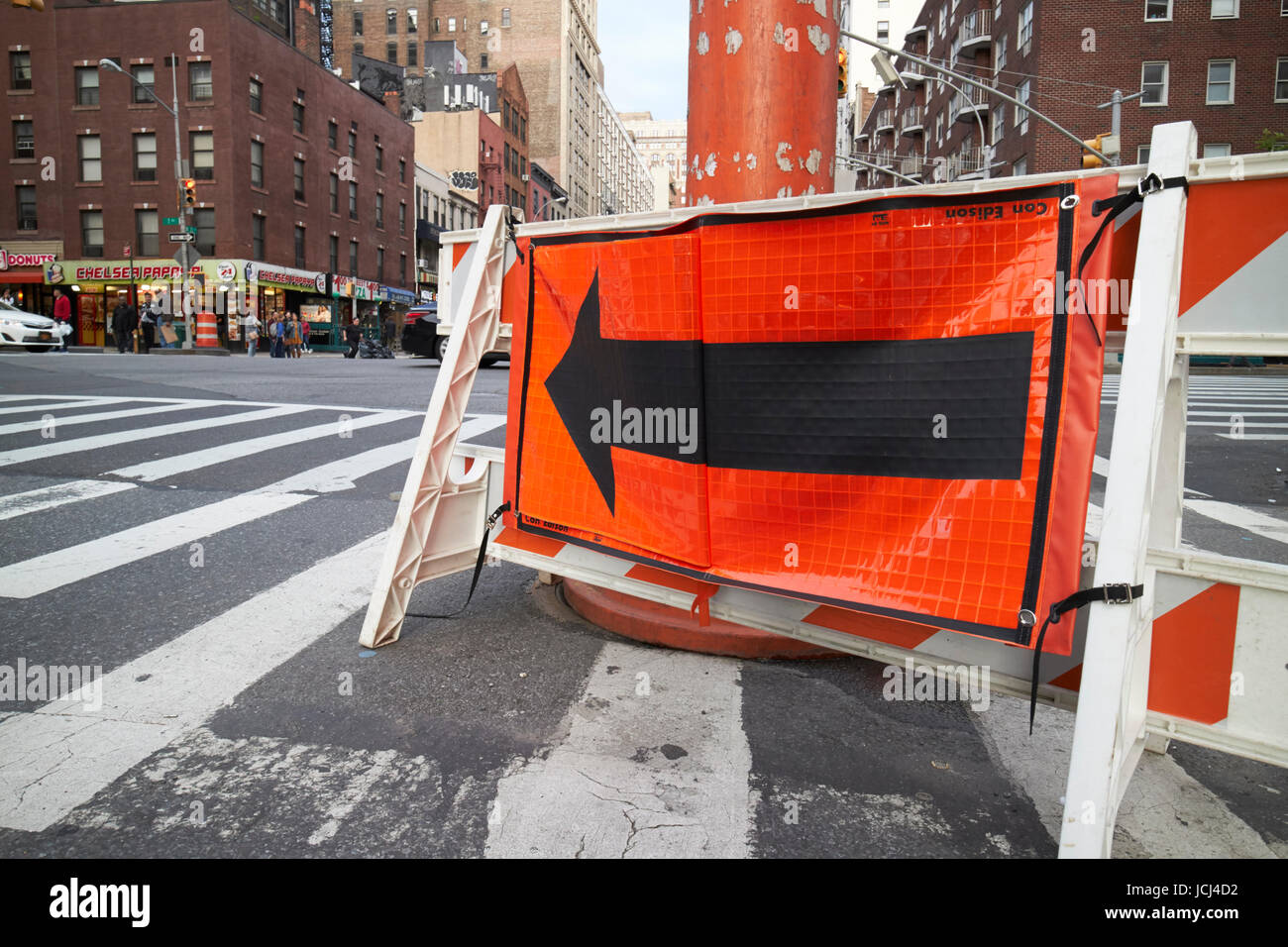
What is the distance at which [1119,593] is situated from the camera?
196 centimetres

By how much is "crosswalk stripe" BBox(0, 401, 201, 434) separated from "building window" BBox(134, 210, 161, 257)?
117ft

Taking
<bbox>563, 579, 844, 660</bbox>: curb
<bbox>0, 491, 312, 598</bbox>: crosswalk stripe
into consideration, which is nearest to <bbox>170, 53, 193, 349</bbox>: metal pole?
<bbox>0, 491, 312, 598</bbox>: crosswalk stripe

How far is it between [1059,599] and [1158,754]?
1.08 metres

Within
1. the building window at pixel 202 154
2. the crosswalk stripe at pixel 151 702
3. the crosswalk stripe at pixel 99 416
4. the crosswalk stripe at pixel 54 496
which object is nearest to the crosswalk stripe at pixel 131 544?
the crosswalk stripe at pixel 54 496

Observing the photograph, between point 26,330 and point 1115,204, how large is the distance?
30.2m

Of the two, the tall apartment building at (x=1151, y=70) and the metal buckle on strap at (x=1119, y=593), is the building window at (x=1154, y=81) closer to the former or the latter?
the tall apartment building at (x=1151, y=70)

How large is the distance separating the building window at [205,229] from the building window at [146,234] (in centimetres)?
227

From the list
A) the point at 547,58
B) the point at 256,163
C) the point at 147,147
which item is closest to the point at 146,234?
the point at 147,147

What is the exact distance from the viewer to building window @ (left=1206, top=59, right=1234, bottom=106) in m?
38.8

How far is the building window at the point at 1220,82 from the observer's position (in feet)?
127

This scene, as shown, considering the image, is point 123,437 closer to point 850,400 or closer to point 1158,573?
point 850,400

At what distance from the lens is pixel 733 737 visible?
111 inches
